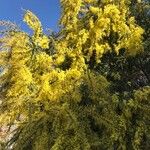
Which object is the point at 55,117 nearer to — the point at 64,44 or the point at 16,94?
the point at 16,94

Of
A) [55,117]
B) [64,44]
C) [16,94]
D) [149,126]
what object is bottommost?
[149,126]

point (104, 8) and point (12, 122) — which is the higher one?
point (104, 8)

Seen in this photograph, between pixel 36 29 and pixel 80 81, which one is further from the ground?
pixel 36 29

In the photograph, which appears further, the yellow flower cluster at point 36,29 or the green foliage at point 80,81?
the yellow flower cluster at point 36,29

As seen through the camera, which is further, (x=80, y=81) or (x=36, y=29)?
(x=36, y=29)

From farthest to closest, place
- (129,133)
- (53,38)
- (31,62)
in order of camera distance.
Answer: (53,38) → (31,62) → (129,133)

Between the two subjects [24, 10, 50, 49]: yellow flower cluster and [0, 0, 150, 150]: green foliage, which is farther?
[24, 10, 50, 49]: yellow flower cluster

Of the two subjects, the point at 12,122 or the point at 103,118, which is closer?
the point at 103,118

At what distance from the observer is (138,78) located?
8.72 meters

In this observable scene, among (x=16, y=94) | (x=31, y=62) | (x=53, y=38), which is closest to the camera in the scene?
(x=16, y=94)

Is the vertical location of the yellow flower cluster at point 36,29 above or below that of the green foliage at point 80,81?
above

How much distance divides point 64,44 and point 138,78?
1.39 m

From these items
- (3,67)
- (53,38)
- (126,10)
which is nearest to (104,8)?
(126,10)

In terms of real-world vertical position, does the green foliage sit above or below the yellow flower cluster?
below
